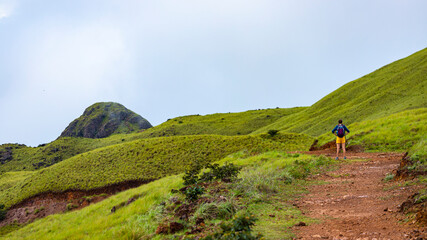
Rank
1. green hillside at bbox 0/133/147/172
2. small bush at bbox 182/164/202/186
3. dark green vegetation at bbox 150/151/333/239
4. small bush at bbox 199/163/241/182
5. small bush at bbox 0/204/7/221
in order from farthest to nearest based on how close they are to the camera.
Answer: green hillside at bbox 0/133/147/172, small bush at bbox 0/204/7/221, small bush at bbox 199/163/241/182, small bush at bbox 182/164/202/186, dark green vegetation at bbox 150/151/333/239

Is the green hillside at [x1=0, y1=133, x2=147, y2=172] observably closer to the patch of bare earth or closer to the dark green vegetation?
the patch of bare earth

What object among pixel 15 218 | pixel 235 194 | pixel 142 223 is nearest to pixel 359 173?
pixel 235 194

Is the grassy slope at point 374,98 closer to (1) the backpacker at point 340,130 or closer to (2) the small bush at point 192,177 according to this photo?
(1) the backpacker at point 340,130

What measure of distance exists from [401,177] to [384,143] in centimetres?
→ 1190

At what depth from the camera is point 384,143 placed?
59.2 feet

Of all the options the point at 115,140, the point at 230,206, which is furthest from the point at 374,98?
the point at 115,140

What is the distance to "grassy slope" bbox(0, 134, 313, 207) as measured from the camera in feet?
131

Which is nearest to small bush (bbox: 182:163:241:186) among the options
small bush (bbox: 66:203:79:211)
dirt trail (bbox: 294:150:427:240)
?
dirt trail (bbox: 294:150:427:240)

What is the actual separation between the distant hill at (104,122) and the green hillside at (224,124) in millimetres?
55999

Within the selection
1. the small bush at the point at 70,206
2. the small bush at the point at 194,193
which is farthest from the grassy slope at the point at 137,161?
the small bush at the point at 194,193

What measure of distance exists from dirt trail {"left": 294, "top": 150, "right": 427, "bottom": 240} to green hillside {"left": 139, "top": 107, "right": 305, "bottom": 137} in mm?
70036

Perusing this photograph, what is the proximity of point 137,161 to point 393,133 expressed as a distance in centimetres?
3928

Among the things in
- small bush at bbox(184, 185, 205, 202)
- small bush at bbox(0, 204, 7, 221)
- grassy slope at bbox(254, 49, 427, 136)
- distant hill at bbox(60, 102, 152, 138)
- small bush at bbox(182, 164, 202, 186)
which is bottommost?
small bush at bbox(0, 204, 7, 221)

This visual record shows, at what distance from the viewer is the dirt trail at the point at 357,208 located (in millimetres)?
4557
